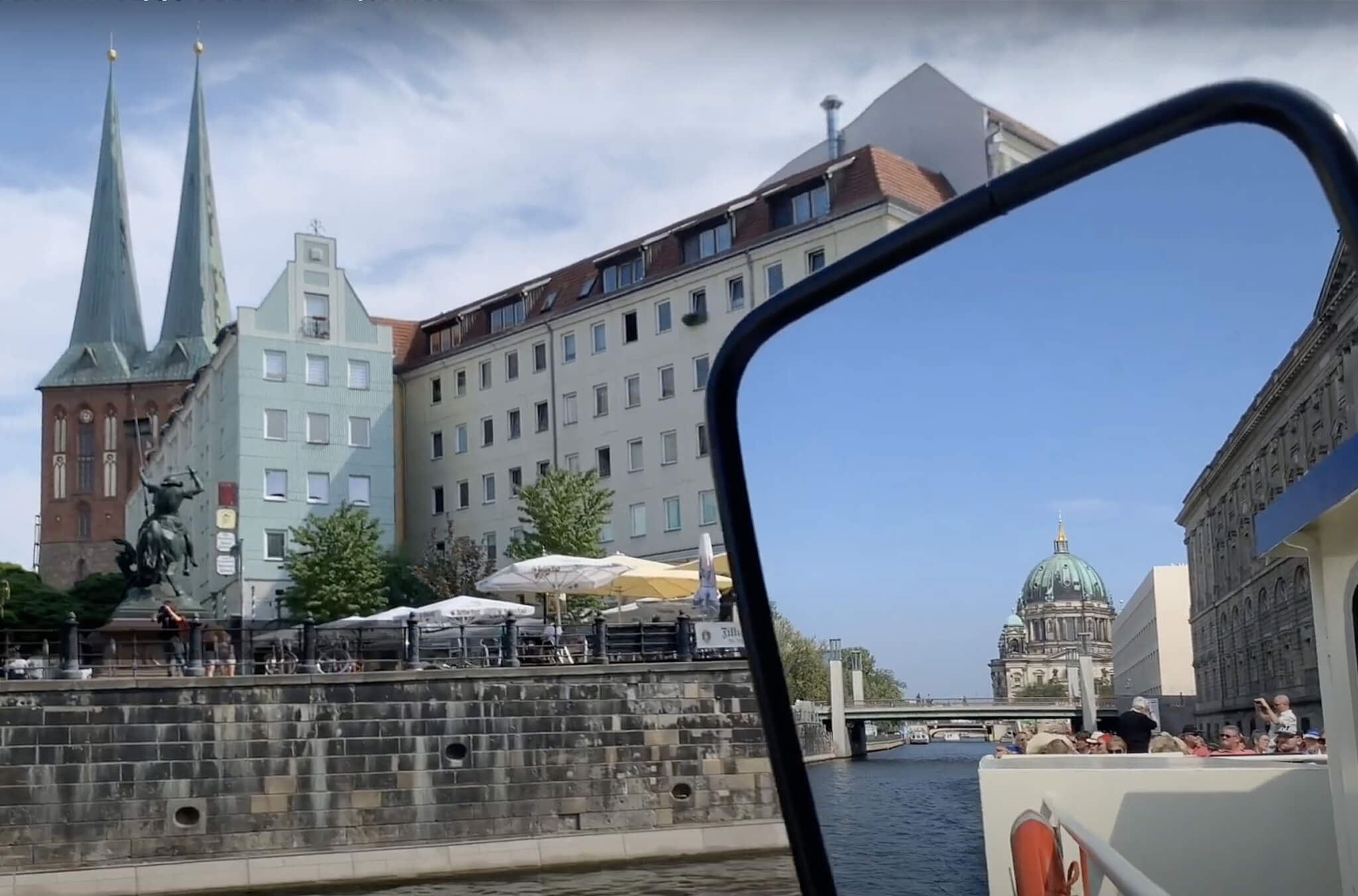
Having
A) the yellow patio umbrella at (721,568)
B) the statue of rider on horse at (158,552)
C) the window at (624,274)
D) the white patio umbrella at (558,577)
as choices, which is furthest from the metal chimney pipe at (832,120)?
the window at (624,274)

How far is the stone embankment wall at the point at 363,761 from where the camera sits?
21406 millimetres

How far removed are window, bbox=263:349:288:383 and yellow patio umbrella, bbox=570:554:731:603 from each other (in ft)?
67.1

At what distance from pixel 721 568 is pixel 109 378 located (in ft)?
283

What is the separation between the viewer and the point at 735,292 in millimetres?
39188

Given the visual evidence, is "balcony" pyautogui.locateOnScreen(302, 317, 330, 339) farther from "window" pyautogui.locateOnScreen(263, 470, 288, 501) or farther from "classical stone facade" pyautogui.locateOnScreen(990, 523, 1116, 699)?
"classical stone facade" pyautogui.locateOnScreen(990, 523, 1116, 699)

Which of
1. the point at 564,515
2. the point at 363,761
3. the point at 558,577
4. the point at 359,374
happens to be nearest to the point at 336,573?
the point at 564,515

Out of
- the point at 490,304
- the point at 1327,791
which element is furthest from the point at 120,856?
the point at 490,304

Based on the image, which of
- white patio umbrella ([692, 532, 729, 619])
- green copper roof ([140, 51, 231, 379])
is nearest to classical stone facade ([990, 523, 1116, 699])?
white patio umbrella ([692, 532, 729, 619])

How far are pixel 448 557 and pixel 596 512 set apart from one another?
5.57 meters

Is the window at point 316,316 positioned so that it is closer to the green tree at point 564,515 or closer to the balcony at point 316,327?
the balcony at point 316,327

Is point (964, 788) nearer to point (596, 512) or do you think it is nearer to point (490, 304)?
point (596, 512)

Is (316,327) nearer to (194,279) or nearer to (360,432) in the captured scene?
(360,432)

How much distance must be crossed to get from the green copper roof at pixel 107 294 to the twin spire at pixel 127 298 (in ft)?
0.12

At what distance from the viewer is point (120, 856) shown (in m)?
21.3
